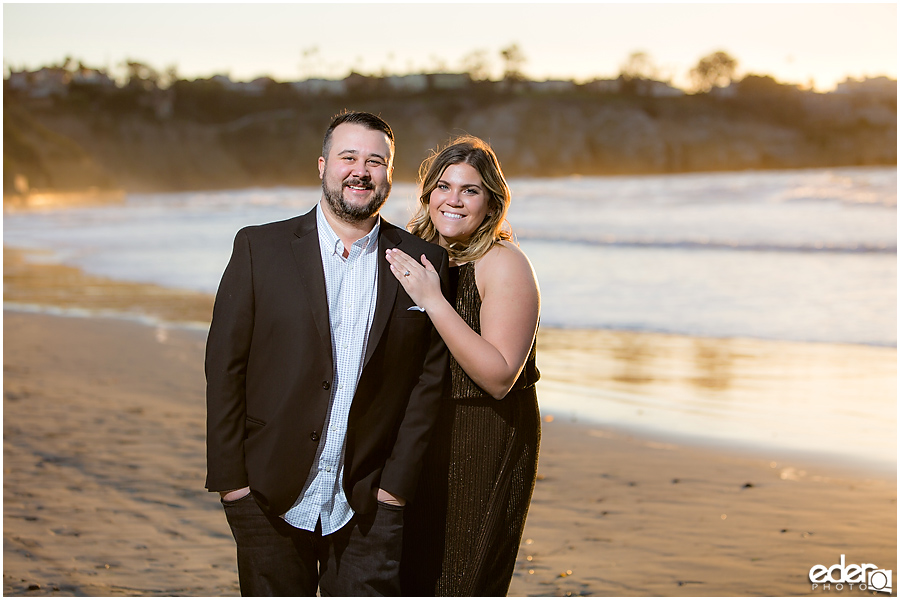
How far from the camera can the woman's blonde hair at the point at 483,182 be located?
9.84 ft

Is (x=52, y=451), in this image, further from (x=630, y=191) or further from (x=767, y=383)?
(x=630, y=191)

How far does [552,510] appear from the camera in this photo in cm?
506

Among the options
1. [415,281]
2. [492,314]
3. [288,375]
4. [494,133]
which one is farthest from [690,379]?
[494,133]

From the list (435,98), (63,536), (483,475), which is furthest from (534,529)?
(435,98)

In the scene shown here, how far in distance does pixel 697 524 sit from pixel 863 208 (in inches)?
983

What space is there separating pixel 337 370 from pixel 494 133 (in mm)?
118251

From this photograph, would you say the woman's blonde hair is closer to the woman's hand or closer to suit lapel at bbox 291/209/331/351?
the woman's hand

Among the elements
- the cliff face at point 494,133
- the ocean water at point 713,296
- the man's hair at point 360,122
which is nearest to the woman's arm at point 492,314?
the man's hair at point 360,122

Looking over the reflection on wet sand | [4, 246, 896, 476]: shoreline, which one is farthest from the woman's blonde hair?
the reflection on wet sand

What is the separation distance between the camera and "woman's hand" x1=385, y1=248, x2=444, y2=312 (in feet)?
8.80

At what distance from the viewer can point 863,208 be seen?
2705 centimetres

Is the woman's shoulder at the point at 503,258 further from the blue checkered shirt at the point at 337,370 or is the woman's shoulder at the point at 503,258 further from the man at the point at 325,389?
the blue checkered shirt at the point at 337,370

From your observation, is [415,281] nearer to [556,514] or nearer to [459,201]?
[459,201]

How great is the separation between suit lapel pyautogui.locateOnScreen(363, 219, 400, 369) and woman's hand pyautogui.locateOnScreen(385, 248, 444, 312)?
2 centimetres
